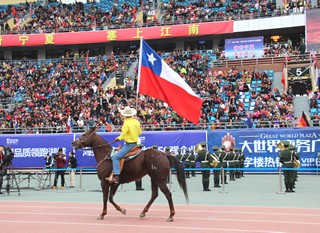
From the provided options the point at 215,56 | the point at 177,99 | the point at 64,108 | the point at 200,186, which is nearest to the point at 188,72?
the point at 215,56

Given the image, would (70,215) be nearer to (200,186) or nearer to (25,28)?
(200,186)

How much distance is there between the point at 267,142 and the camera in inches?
1146

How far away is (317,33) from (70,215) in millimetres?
31772

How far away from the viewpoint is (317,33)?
4131cm

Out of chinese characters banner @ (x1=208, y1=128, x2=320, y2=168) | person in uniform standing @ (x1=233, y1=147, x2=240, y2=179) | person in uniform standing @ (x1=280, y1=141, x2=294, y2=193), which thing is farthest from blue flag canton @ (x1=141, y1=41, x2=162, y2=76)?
chinese characters banner @ (x1=208, y1=128, x2=320, y2=168)

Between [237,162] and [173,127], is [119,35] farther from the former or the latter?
[237,162]

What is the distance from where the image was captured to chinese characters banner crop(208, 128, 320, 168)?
28.2 m

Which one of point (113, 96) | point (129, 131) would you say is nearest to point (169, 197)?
point (129, 131)

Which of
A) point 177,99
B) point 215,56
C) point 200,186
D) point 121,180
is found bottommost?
point 200,186

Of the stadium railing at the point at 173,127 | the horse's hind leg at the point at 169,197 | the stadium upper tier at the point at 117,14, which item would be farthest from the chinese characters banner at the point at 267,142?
the stadium upper tier at the point at 117,14

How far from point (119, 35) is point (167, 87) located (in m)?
31.7

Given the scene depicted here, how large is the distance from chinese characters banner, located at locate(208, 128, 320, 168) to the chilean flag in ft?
35.1

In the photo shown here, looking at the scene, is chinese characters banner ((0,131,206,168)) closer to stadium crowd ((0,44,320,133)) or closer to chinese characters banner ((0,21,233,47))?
stadium crowd ((0,44,320,133))

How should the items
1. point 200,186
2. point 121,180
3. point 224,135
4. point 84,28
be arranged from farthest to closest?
point 84,28, point 224,135, point 200,186, point 121,180
